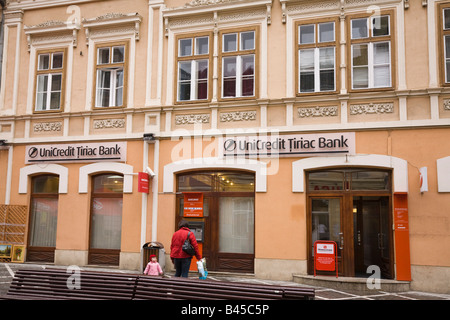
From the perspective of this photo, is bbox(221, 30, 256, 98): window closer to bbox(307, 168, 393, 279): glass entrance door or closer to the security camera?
the security camera

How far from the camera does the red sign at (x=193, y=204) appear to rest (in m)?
12.0

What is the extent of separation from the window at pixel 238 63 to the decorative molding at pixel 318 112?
1556mm

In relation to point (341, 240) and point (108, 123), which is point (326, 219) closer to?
point (341, 240)

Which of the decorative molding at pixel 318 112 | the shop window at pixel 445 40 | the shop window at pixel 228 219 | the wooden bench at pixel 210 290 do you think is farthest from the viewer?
the shop window at pixel 228 219

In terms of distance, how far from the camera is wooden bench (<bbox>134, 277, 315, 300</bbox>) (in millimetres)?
6207

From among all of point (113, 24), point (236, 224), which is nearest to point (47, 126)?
point (113, 24)

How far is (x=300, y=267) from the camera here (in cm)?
1086

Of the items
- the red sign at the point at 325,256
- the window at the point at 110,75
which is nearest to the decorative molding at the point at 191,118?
the window at the point at 110,75

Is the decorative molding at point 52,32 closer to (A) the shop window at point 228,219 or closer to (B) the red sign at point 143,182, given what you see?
(B) the red sign at point 143,182

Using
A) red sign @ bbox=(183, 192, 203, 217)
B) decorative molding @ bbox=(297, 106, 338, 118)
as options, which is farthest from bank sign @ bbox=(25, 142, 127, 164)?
decorative molding @ bbox=(297, 106, 338, 118)

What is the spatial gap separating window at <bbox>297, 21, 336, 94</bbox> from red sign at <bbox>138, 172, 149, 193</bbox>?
4.93 meters

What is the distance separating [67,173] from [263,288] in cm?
876

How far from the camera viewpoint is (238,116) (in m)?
11.9

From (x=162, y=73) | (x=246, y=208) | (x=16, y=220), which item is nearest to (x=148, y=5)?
(x=162, y=73)
